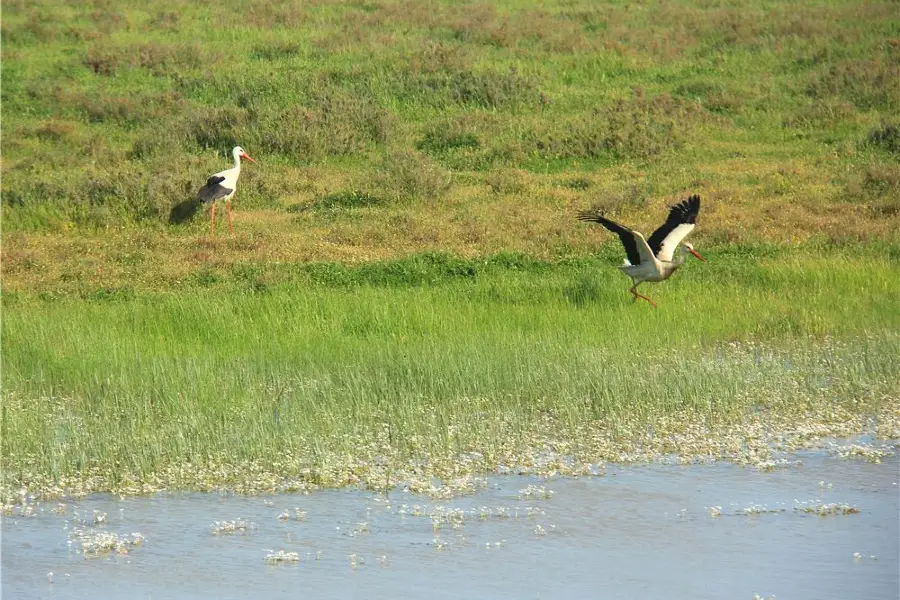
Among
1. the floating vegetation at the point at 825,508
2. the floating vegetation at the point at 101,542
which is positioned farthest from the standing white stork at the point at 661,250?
the floating vegetation at the point at 101,542

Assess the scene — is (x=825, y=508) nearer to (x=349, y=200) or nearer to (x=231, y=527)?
(x=231, y=527)

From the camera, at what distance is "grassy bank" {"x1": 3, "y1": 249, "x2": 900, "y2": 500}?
921cm

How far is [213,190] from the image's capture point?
60.2ft

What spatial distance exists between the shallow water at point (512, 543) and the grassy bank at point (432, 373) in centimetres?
45

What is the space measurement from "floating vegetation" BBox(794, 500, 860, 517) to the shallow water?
2.2 inches

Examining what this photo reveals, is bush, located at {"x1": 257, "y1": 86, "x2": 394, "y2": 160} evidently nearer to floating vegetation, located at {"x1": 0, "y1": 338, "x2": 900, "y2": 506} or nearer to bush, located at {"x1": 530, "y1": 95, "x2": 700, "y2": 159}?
bush, located at {"x1": 530, "y1": 95, "x2": 700, "y2": 159}

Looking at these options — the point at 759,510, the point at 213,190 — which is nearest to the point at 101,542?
the point at 759,510

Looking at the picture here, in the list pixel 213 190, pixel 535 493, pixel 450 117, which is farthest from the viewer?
pixel 450 117

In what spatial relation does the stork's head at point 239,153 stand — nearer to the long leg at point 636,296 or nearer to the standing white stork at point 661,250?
the standing white stork at point 661,250

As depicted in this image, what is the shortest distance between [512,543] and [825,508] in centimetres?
Result: 208

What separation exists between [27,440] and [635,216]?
10663 millimetres

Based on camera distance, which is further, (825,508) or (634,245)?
(634,245)

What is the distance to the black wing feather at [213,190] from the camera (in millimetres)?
18234

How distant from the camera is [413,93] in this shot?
2564 centimetres
